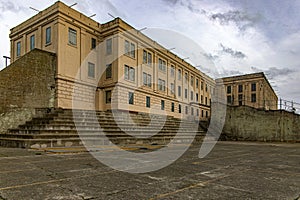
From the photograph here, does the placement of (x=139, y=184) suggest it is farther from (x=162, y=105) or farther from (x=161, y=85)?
(x=161, y=85)

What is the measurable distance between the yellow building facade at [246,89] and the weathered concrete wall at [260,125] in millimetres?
24464

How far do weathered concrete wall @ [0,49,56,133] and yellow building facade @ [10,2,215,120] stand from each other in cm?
162

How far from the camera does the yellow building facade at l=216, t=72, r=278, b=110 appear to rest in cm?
4791

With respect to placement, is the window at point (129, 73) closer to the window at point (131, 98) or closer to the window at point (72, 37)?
the window at point (131, 98)

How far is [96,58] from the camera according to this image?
23.4 m

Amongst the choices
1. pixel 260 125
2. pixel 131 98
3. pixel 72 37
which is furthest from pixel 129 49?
pixel 260 125

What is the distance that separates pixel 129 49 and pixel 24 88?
39.5 feet

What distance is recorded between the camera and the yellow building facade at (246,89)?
4791 centimetres

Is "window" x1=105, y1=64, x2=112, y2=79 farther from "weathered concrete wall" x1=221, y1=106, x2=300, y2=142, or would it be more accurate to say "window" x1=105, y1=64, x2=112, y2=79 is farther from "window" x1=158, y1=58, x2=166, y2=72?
"weathered concrete wall" x1=221, y1=106, x2=300, y2=142

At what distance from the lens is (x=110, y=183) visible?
4152mm

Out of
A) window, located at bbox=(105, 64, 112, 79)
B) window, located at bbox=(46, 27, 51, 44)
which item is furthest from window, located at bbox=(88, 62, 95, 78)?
window, located at bbox=(46, 27, 51, 44)

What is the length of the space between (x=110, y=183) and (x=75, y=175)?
0.96 meters

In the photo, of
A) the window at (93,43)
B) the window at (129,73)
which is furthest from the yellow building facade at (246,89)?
the window at (93,43)

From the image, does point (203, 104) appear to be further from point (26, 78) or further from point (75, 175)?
point (75, 175)
